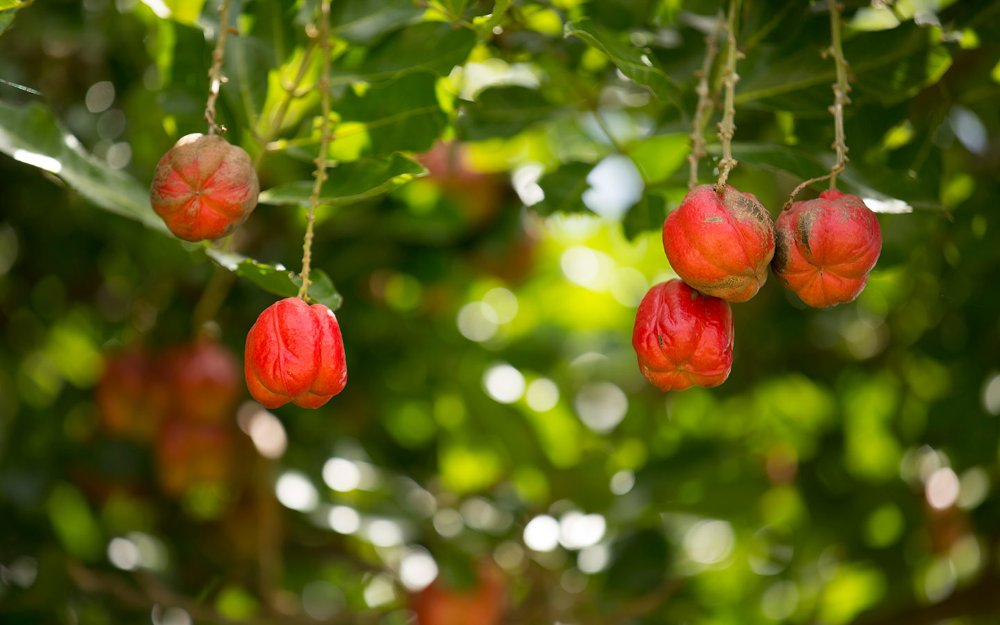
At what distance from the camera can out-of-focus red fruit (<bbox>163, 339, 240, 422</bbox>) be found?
227 cm

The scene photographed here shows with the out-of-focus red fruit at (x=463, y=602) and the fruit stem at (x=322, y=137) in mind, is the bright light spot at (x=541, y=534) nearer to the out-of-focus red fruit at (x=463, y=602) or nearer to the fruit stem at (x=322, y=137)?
the out-of-focus red fruit at (x=463, y=602)

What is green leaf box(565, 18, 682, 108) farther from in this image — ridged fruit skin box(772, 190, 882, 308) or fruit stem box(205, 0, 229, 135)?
fruit stem box(205, 0, 229, 135)

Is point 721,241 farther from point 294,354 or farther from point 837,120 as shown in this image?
point 294,354

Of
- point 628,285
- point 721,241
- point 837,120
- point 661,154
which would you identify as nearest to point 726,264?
point 721,241

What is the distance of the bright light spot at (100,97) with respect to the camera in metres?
2.50

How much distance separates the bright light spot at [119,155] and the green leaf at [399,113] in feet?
3.29

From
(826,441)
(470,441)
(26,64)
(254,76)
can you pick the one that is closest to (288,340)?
(254,76)

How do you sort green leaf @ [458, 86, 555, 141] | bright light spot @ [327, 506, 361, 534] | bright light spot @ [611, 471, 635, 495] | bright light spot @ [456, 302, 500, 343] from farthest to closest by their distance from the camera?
bright light spot @ [456, 302, 500, 343] → bright light spot @ [611, 471, 635, 495] → bright light spot @ [327, 506, 361, 534] → green leaf @ [458, 86, 555, 141]

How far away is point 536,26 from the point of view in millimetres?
1846

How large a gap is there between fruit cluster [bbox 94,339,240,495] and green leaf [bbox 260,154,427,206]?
88 cm

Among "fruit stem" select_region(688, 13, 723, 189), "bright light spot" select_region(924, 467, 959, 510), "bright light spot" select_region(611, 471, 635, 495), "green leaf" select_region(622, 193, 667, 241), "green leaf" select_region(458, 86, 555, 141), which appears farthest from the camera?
"bright light spot" select_region(924, 467, 959, 510)

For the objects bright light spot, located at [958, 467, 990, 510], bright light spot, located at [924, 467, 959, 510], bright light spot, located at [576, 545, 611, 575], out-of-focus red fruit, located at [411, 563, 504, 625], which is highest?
bright light spot, located at [576, 545, 611, 575]

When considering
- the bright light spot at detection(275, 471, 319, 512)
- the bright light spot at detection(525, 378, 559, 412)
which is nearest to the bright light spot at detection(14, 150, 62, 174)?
the bright light spot at detection(275, 471, 319, 512)

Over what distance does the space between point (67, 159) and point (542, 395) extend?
1.32m
